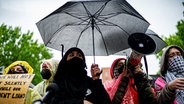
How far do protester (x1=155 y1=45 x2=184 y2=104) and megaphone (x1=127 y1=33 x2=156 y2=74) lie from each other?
39 centimetres

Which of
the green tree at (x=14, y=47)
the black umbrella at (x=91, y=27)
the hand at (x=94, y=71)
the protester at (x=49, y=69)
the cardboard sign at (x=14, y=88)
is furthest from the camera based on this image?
the green tree at (x=14, y=47)

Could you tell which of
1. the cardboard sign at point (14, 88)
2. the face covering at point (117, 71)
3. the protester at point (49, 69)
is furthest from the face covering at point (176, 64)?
the protester at point (49, 69)

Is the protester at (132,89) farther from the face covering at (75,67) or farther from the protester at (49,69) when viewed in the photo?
the protester at (49,69)

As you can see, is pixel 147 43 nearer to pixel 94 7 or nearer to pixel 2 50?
pixel 94 7

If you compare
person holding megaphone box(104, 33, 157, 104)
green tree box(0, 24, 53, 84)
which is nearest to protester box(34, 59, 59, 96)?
person holding megaphone box(104, 33, 157, 104)

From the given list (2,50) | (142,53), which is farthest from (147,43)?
(2,50)

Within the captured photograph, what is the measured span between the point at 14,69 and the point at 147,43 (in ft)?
7.33

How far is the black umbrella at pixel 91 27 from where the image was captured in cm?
418

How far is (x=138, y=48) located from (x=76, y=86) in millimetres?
747

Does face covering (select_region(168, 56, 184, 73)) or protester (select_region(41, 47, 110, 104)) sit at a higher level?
face covering (select_region(168, 56, 184, 73))

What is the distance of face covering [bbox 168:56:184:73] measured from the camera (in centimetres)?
341

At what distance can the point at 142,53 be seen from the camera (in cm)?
316

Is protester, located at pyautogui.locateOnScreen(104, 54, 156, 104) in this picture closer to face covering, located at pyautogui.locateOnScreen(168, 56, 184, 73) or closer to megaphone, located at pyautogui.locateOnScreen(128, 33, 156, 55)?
megaphone, located at pyautogui.locateOnScreen(128, 33, 156, 55)

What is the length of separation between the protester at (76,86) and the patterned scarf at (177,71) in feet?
2.44
